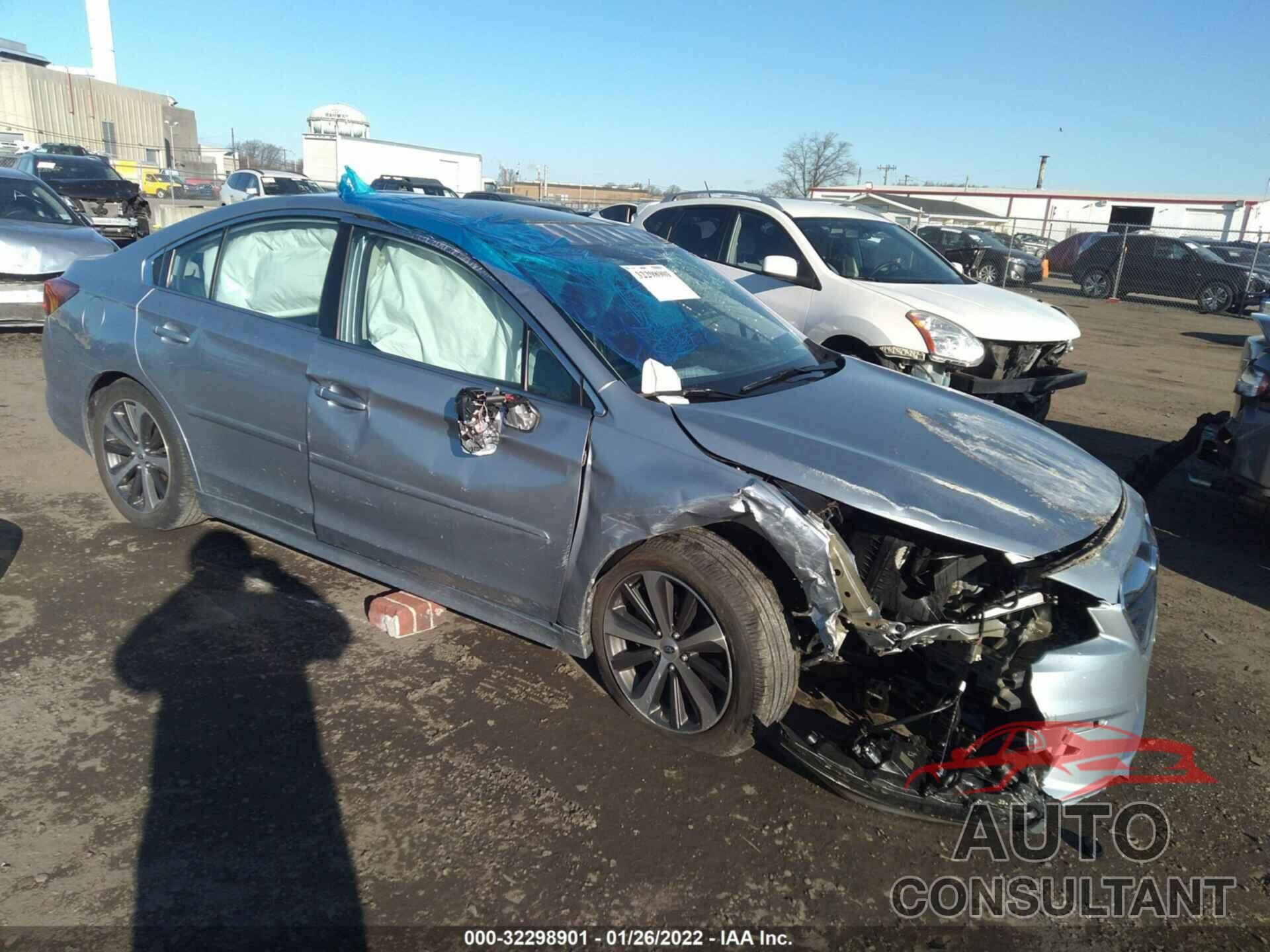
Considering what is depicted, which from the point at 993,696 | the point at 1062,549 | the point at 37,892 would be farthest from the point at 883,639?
the point at 37,892

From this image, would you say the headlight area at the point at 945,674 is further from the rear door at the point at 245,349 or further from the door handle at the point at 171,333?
the door handle at the point at 171,333

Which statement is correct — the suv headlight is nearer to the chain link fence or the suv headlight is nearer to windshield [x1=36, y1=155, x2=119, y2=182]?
the chain link fence

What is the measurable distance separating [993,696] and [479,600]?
5.88 feet

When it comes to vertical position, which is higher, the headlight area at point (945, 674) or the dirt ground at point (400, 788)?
the headlight area at point (945, 674)

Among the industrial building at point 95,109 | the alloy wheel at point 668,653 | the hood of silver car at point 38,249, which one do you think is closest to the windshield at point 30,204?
the hood of silver car at point 38,249

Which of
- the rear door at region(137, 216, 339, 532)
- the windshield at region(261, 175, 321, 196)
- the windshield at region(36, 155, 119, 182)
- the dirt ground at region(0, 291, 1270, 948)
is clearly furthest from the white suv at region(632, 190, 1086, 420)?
the windshield at region(261, 175, 321, 196)

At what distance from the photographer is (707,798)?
2.87 m

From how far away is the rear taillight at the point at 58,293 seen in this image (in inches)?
181

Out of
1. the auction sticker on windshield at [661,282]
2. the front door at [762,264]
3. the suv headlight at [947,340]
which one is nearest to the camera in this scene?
the auction sticker on windshield at [661,282]

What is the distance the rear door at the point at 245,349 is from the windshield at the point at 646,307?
91cm

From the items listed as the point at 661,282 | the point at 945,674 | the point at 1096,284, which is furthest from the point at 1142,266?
the point at 945,674

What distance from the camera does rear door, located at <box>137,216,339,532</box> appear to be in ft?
12.1

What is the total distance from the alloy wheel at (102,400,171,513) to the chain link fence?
16887mm

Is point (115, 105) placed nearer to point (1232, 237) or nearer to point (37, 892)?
point (1232, 237)
